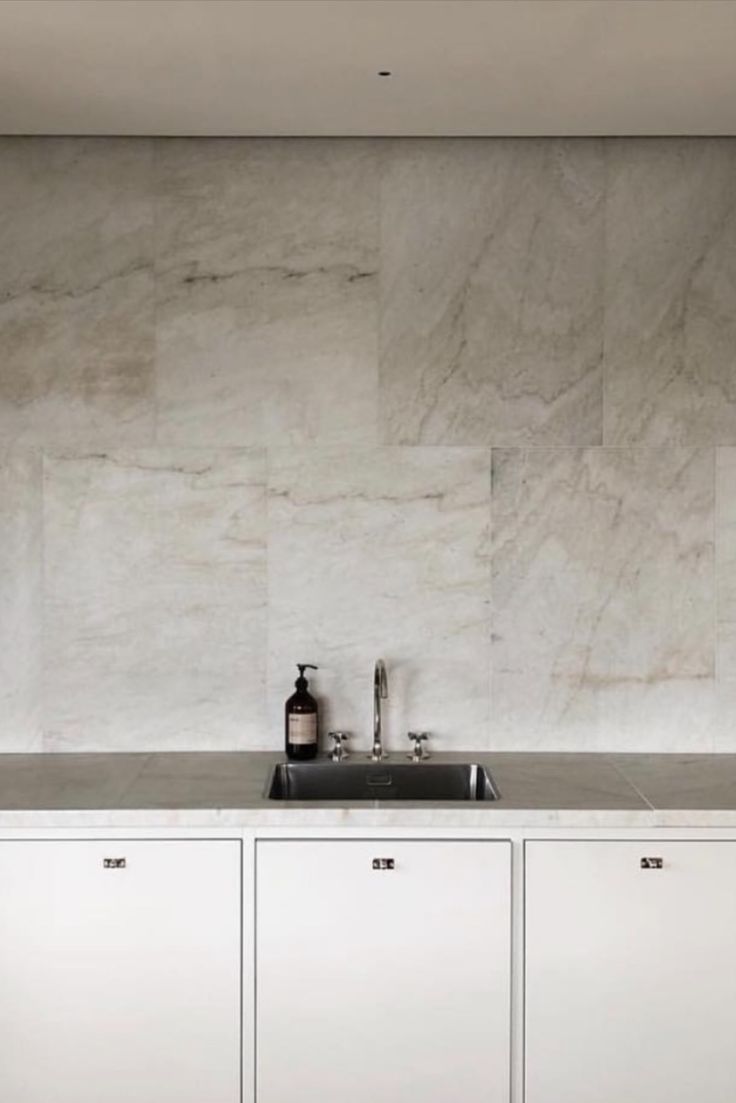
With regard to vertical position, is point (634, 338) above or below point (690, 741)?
above

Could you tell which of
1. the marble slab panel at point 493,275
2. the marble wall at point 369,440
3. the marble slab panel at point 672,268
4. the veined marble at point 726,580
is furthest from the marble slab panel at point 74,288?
the veined marble at point 726,580

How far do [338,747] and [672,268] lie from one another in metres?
1.52

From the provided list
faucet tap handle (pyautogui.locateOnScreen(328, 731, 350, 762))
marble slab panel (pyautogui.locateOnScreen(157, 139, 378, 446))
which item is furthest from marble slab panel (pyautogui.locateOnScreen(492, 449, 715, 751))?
marble slab panel (pyautogui.locateOnScreen(157, 139, 378, 446))

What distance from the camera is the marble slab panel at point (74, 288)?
10.1 ft

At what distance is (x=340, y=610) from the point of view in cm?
312

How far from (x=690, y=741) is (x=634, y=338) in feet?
3.50

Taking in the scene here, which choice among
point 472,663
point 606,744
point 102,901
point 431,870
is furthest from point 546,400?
point 102,901

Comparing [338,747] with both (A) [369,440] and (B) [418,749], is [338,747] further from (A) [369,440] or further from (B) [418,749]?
(A) [369,440]

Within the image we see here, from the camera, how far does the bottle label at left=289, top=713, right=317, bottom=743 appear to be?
9.89 feet

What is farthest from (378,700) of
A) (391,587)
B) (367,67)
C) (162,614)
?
(367,67)

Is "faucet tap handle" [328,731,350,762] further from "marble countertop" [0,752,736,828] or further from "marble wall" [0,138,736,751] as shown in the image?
"marble countertop" [0,752,736,828]

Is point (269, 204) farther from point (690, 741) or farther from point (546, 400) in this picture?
point (690, 741)

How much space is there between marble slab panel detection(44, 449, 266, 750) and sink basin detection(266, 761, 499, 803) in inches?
8.1

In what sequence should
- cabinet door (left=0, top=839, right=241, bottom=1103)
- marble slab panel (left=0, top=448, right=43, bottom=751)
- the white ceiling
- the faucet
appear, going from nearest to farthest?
the white ceiling
cabinet door (left=0, top=839, right=241, bottom=1103)
the faucet
marble slab panel (left=0, top=448, right=43, bottom=751)
